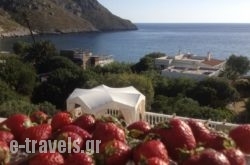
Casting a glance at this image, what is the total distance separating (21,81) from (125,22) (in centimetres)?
16321

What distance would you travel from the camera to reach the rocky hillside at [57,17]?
117562 mm

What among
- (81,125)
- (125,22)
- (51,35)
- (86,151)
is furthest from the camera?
(125,22)

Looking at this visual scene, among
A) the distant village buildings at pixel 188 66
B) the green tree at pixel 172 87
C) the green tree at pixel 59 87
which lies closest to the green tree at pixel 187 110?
the green tree at pixel 172 87

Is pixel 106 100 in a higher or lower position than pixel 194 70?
higher

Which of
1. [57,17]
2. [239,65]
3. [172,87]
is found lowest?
[57,17]

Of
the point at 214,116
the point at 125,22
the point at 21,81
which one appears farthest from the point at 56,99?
the point at 125,22

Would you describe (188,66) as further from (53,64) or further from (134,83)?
(134,83)

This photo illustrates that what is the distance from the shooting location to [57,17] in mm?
134250

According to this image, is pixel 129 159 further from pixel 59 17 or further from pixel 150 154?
pixel 59 17

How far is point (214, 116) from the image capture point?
57.2ft

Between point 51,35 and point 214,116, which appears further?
point 51,35

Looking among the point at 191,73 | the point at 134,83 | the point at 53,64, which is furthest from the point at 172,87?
the point at 53,64

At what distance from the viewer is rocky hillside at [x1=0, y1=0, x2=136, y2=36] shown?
386 ft

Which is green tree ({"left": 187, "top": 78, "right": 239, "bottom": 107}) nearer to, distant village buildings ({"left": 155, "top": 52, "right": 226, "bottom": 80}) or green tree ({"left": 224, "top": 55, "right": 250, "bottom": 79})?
distant village buildings ({"left": 155, "top": 52, "right": 226, "bottom": 80})
